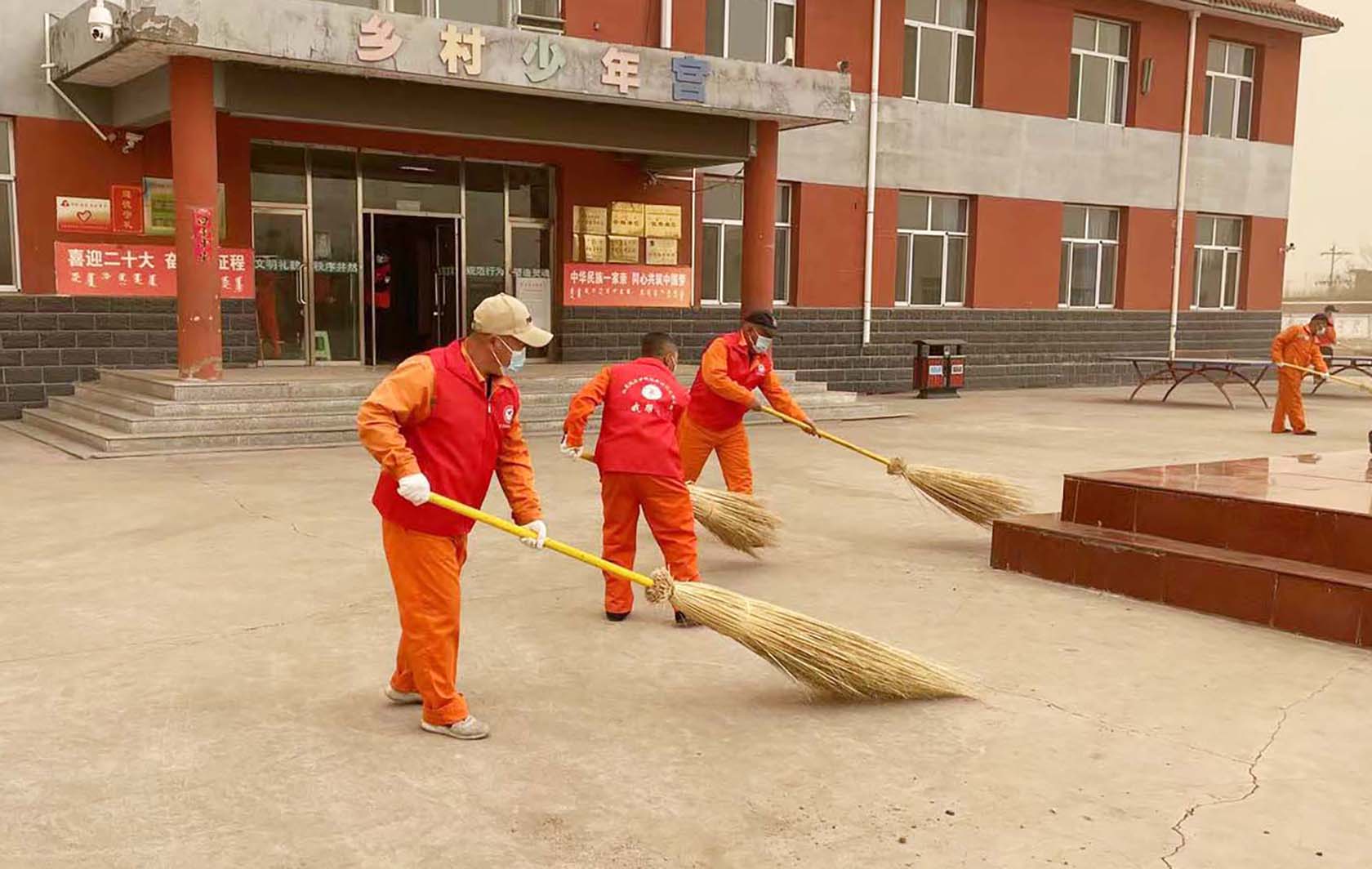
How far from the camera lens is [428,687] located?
3.75 m

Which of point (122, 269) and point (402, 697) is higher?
point (122, 269)

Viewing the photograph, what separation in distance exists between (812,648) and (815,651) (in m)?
0.01

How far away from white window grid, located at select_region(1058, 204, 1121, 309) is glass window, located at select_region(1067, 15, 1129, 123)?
5.07ft

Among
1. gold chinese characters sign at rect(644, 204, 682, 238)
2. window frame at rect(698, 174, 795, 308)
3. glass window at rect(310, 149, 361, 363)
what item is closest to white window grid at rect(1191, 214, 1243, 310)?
window frame at rect(698, 174, 795, 308)

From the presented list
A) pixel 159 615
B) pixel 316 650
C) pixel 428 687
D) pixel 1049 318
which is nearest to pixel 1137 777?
pixel 428 687

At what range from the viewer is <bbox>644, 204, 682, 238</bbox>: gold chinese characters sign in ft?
49.9

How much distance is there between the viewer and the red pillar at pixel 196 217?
1046 centimetres

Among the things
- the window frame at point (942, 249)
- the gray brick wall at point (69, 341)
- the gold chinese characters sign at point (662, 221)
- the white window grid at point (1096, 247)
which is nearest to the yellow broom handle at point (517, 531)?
the gray brick wall at point (69, 341)

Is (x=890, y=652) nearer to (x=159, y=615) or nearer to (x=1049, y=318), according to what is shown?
(x=159, y=615)

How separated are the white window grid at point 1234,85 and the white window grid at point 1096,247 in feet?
9.50

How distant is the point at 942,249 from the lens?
59.0ft

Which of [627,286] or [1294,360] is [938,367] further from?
[1294,360]

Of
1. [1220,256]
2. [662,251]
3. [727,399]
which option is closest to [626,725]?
[727,399]

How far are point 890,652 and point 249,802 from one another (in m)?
2.17
